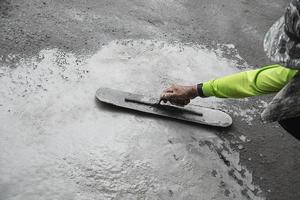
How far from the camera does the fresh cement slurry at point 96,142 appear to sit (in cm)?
230

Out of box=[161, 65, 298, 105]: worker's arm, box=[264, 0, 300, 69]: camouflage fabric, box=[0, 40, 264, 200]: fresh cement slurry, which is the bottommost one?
box=[0, 40, 264, 200]: fresh cement slurry

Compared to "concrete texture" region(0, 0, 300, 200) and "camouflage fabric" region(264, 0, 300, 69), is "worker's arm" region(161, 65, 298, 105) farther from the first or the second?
"concrete texture" region(0, 0, 300, 200)

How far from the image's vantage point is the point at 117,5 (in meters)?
3.73

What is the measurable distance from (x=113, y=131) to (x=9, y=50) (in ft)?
3.77

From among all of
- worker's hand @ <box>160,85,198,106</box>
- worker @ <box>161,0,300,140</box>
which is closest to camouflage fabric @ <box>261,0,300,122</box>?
worker @ <box>161,0,300,140</box>

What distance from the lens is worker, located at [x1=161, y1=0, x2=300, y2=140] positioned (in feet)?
5.40

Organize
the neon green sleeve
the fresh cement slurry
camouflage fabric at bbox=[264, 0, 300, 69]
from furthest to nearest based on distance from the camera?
the fresh cement slurry < the neon green sleeve < camouflage fabric at bbox=[264, 0, 300, 69]

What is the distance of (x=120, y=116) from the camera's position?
8.89 ft

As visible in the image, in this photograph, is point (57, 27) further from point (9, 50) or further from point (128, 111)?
point (128, 111)

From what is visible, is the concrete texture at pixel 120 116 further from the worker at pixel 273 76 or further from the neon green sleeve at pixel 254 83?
the neon green sleeve at pixel 254 83

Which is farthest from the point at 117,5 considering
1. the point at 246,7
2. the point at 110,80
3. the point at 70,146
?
the point at 70,146

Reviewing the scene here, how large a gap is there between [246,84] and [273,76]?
0.51 feet

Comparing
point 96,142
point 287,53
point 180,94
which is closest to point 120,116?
point 96,142

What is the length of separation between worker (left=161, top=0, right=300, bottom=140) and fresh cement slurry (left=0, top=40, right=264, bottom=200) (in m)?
0.39
